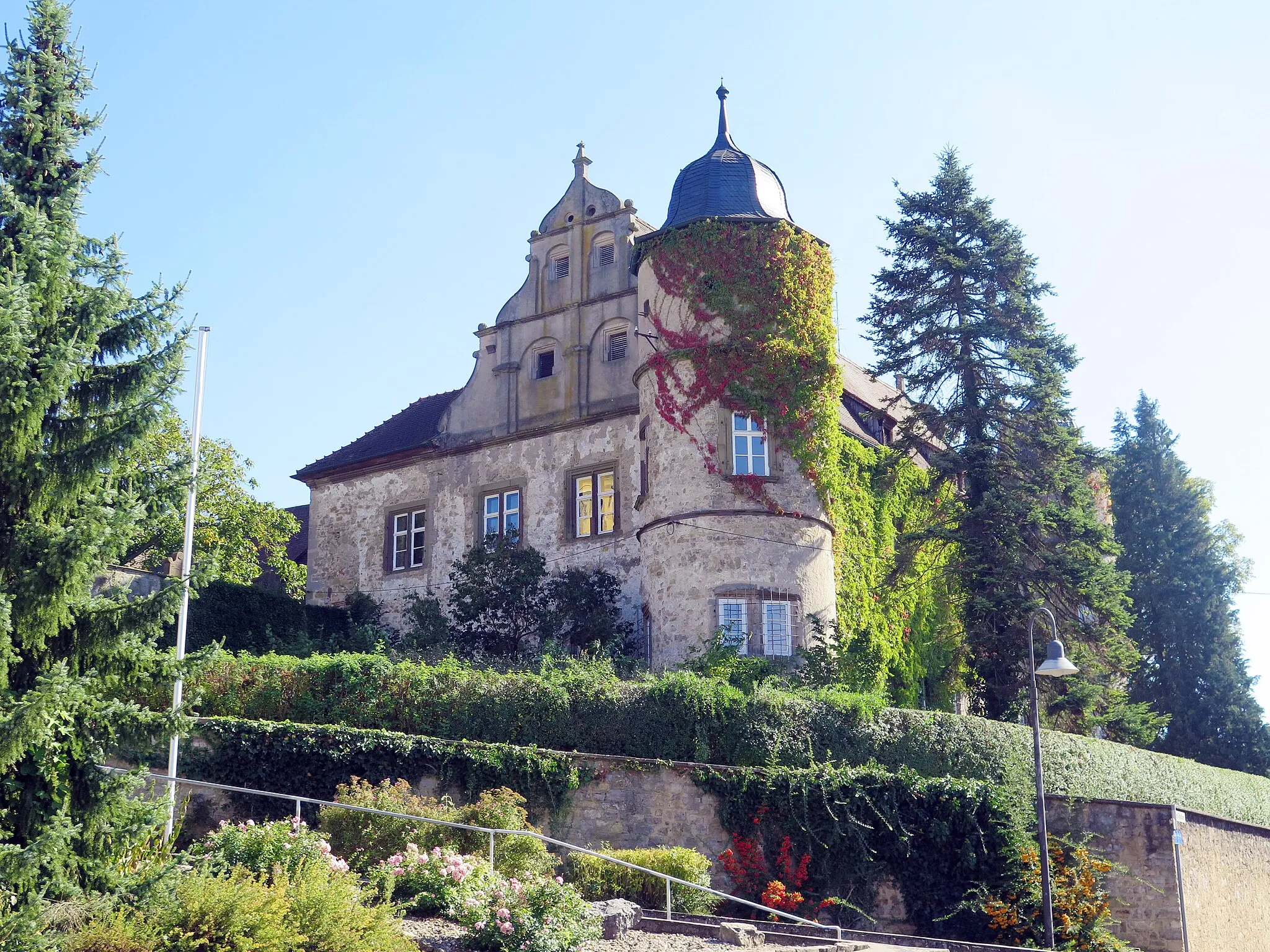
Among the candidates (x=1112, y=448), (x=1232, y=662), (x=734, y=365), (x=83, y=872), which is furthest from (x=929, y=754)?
(x=1112, y=448)

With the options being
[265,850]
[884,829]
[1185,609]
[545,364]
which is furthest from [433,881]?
[1185,609]

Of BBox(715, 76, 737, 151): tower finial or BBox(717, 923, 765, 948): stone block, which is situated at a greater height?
BBox(715, 76, 737, 151): tower finial

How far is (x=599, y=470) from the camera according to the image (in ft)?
102

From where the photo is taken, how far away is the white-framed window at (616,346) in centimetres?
3153

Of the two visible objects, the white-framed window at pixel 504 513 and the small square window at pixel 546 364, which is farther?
the small square window at pixel 546 364

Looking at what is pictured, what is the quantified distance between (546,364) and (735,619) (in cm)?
946

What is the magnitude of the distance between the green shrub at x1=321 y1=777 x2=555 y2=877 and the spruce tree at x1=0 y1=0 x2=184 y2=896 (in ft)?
14.8

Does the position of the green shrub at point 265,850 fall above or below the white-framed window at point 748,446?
below

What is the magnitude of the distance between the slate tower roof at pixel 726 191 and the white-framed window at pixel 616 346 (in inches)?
125

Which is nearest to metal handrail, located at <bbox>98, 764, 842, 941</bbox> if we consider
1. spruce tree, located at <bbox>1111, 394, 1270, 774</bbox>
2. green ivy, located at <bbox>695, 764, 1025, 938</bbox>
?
green ivy, located at <bbox>695, 764, 1025, 938</bbox>

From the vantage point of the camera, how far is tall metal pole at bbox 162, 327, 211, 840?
12922 mm

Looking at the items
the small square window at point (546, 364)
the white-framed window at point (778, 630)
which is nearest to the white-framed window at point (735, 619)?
the white-framed window at point (778, 630)

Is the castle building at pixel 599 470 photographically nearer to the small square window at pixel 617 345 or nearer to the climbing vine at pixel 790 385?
the small square window at pixel 617 345

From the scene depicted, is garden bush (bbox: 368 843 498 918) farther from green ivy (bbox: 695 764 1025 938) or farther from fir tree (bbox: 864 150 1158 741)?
fir tree (bbox: 864 150 1158 741)
